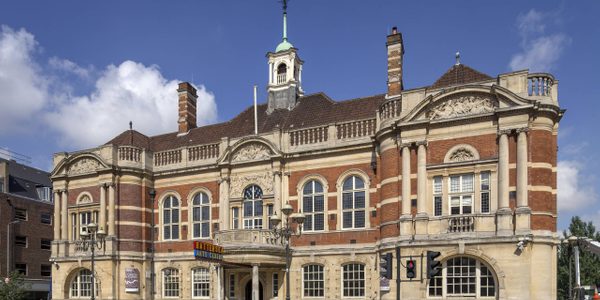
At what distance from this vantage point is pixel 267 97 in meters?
34.7

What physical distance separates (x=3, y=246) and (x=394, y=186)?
3212 centimetres

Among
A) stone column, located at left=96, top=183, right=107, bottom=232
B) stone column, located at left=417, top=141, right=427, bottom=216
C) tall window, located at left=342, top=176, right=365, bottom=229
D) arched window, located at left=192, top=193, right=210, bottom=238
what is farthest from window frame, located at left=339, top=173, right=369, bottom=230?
stone column, located at left=96, top=183, right=107, bottom=232

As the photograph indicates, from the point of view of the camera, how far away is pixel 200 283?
99.6ft

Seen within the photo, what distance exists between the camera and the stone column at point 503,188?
Answer: 69.4 ft

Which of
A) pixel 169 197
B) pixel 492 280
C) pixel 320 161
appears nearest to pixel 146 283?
pixel 169 197

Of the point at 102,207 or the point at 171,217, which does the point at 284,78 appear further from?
the point at 102,207

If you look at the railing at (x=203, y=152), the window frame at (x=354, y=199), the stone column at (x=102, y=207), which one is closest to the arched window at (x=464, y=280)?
the window frame at (x=354, y=199)

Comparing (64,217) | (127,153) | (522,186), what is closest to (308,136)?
(522,186)

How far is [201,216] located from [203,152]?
3.60 metres

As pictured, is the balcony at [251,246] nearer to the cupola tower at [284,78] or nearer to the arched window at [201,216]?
the arched window at [201,216]

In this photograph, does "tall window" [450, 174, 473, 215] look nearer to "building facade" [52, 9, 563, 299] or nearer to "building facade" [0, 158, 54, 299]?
"building facade" [52, 9, 563, 299]

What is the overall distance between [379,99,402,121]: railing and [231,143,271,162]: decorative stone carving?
6.83m

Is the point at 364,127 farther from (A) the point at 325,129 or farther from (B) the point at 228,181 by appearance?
(B) the point at 228,181

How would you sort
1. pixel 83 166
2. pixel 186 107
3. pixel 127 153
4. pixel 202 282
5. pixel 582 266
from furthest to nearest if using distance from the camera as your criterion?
pixel 582 266 → pixel 186 107 → pixel 83 166 → pixel 127 153 → pixel 202 282
